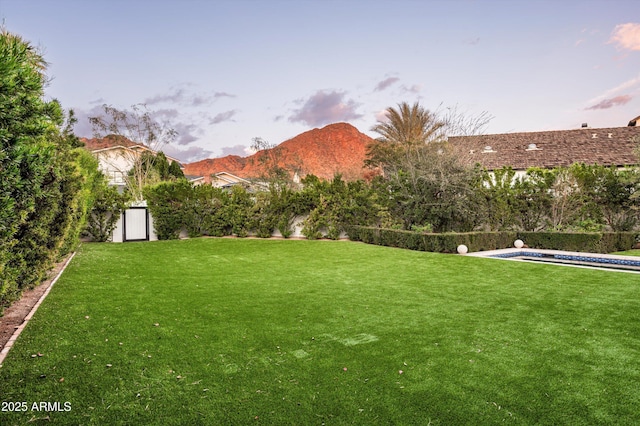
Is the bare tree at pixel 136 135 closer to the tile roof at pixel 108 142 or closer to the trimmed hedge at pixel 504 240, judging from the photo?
the tile roof at pixel 108 142

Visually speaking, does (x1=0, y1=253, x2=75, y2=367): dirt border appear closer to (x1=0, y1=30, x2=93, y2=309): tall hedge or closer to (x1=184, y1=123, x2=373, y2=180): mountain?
(x1=0, y1=30, x2=93, y2=309): tall hedge

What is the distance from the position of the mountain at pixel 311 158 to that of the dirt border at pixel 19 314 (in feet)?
71.1

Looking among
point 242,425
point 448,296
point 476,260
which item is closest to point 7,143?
point 242,425

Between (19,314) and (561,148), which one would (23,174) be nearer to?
(19,314)

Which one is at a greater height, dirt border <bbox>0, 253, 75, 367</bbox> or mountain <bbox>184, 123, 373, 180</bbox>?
mountain <bbox>184, 123, 373, 180</bbox>

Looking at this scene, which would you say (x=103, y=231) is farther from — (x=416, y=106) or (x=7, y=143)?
(x=416, y=106)

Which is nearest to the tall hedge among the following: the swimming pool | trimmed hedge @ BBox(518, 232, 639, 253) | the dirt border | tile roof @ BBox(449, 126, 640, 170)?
the dirt border

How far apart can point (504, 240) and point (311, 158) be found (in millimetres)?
22675

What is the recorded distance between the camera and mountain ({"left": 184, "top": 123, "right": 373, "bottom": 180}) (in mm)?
28281

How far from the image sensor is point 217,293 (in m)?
6.57

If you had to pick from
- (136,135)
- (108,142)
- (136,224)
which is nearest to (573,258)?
(136,224)

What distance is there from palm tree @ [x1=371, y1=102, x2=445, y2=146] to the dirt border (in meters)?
30.9

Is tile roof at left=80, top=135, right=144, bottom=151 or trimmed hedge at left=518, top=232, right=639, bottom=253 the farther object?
tile roof at left=80, top=135, right=144, bottom=151

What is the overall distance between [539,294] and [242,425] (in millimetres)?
6296
